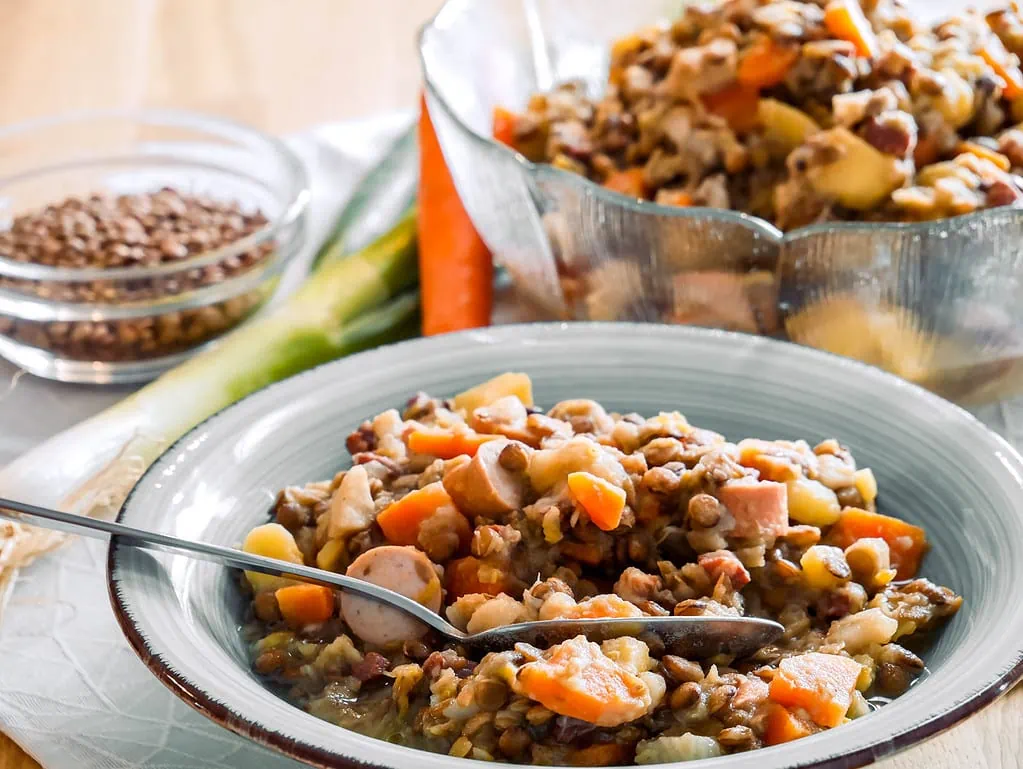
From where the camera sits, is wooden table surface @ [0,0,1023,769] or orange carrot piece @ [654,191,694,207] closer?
orange carrot piece @ [654,191,694,207]

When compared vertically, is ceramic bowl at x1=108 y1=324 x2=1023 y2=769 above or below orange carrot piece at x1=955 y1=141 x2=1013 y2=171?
below

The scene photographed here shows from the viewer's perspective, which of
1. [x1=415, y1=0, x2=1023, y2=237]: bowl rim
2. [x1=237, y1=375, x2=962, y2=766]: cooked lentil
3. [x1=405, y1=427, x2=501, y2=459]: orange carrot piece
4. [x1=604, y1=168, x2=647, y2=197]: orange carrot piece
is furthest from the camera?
[x1=604, y1=168, x2=647, y2=197]: orange carrot piece

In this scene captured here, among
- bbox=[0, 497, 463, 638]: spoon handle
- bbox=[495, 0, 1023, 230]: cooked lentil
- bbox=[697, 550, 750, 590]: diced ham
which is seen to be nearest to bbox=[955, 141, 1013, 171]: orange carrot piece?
bbox=[495, 0, 1023, 230]: cooked lentil

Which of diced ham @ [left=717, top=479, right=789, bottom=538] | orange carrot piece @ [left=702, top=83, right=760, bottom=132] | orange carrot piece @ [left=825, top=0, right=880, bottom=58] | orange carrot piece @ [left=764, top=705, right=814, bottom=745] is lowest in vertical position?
orange carrot piece @ [left=764, top=705, right=814, bottom=745]

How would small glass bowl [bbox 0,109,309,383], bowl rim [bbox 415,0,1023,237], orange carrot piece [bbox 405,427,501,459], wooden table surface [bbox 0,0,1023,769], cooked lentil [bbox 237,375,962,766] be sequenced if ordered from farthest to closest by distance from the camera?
wooden table surface [bbox 0,0,1023,769] → small glass bowl [bbox 0,109,309,383] → bowl rim [bbox 415,0,1023,237] → orange carrot piece [bbox 405,427,501,459] → cooked lentil [bbox 237,375,962,766]

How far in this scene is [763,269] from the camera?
2182 mm

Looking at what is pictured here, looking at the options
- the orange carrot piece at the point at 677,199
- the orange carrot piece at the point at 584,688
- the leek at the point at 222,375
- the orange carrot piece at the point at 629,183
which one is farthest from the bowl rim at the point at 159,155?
the orange carrot piece at the point at 584,688

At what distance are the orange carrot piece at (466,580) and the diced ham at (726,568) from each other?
0.83 ft

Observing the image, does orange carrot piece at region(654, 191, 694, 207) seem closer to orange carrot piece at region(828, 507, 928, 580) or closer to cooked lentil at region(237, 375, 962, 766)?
cooked lentil at region(237, 375, 962, 766)

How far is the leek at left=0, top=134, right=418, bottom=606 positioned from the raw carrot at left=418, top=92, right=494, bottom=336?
0.09m

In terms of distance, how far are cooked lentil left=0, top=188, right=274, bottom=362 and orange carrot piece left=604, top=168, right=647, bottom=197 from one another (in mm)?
762

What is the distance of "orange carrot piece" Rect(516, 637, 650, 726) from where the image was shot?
4.51ft

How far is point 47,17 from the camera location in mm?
5055

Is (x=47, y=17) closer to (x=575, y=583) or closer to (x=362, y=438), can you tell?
(x=362, y=438)
